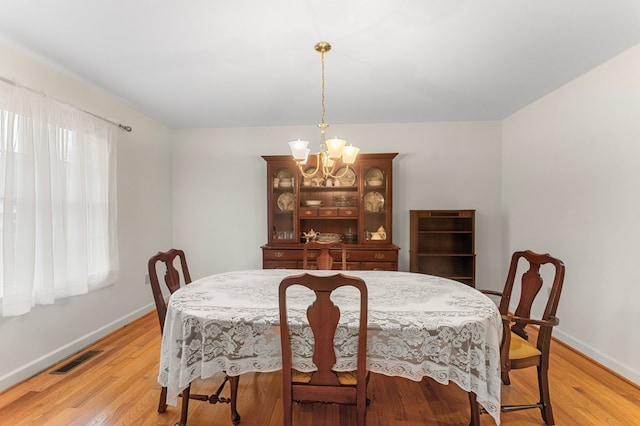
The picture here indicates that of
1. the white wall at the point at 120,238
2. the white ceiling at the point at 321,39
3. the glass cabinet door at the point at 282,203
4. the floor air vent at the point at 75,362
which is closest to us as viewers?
the white ceiling at the point at 321,39

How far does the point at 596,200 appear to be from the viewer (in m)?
2.58

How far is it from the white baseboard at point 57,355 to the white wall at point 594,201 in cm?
437

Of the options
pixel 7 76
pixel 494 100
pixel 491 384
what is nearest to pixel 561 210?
pixel 494 100

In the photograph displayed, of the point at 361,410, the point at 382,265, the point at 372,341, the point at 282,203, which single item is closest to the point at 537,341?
the point at 372,341

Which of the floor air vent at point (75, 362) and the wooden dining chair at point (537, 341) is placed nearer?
the wooden dining chair at point (537, 341)

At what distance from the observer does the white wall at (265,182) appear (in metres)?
4.00

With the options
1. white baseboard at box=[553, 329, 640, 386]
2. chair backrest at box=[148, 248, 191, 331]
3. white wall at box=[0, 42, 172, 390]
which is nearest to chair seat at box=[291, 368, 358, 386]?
chair backrest at box=[148, 248, 191, 331]

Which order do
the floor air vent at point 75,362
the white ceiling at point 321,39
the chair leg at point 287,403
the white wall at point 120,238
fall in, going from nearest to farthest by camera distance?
the chair leg at point 287,403
the white ceiling at point 321,39
the white wall at point 120,238
the floor air vent at point 75,362

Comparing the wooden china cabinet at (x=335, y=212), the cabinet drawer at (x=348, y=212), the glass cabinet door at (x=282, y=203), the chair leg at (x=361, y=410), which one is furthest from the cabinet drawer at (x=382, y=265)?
the chair leg at (x=361, y=410)

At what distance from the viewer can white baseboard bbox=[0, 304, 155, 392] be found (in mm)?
2159

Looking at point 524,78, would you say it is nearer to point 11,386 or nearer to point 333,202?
point 333,202

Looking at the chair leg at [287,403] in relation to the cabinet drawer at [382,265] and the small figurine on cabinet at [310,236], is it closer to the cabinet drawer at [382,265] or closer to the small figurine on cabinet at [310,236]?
the cabinet drawer at [382,265]

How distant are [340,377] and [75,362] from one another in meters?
2.35

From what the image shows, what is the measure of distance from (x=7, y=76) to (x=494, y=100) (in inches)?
162
